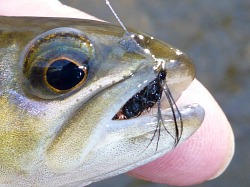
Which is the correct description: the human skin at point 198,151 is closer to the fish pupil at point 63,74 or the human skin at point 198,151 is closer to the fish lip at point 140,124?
the fish lip at point 140,124

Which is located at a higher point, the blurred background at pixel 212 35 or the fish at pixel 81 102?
the blurred background at pixel 212 35

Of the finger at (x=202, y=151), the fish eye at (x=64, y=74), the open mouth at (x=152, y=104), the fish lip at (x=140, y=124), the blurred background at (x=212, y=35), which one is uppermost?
the blurred background at (x=212, y=35)

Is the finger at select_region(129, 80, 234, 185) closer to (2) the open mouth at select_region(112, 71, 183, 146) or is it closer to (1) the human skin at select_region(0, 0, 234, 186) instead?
(1) the human skin at select_region(0, 0, 234, 186)

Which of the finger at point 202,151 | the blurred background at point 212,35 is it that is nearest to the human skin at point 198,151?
the finger at point 202,151

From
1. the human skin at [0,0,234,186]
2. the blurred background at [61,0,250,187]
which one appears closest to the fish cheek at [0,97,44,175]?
the human skin at [0,0,234,186]

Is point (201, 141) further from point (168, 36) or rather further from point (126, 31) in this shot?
point (168, 36)

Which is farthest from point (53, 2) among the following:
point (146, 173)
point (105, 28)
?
point (105, 28)
